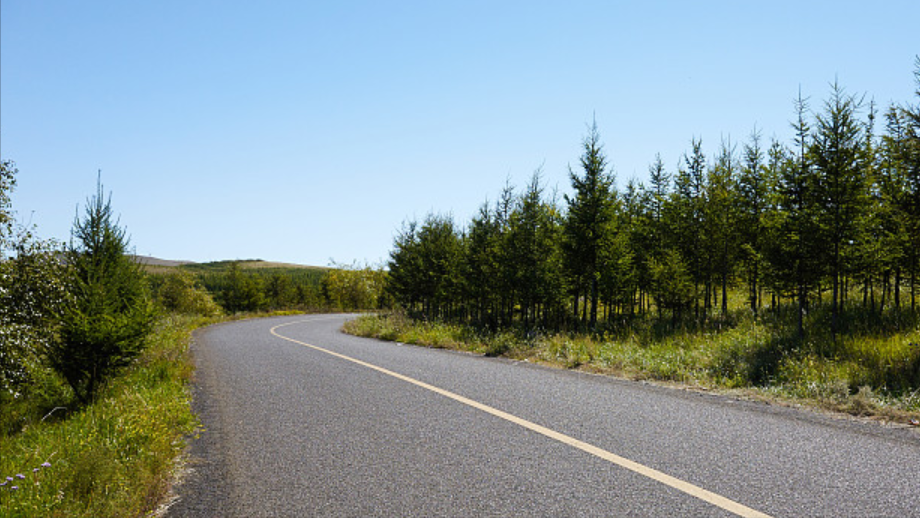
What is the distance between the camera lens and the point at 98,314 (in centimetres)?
938

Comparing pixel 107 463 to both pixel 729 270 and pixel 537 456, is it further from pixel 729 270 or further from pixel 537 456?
pixel 729 270

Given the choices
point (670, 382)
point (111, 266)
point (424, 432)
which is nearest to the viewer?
point (424, 432)

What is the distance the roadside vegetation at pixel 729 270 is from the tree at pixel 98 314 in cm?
886

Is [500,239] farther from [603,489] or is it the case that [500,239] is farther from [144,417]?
[603,489]

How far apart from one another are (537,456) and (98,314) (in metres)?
9.35

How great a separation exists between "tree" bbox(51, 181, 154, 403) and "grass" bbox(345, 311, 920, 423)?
871 cm

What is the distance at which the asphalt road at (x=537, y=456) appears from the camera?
3.24m

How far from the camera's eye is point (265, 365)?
36.4 feet

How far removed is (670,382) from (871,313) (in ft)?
38.0

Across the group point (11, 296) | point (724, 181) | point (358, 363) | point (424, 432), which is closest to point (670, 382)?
point (424, 432)

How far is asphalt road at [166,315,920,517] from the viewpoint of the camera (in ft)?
10.6

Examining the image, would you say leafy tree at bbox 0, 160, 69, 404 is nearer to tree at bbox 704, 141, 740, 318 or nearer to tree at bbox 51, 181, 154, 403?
tree at bbox 51, 181, 154, 403

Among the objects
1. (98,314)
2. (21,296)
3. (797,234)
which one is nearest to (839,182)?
(797,234)

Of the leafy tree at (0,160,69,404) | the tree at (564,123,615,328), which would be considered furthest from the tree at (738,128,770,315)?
the leafy tree at (0,160,69,404)
